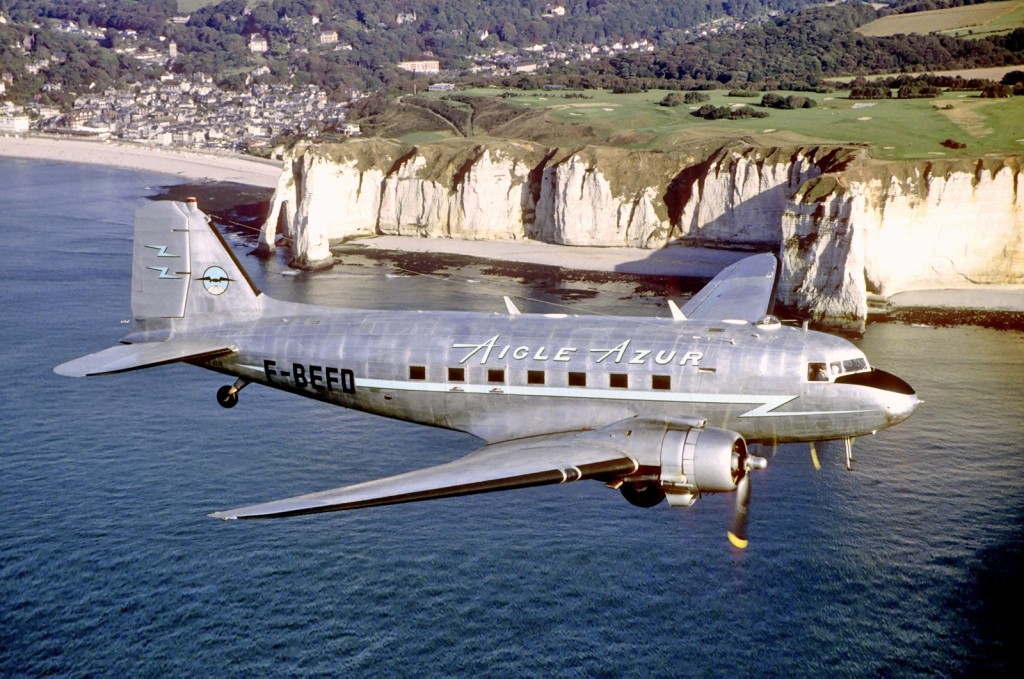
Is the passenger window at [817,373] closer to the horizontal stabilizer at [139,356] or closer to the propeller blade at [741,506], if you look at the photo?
the propeller blade at [741,506]

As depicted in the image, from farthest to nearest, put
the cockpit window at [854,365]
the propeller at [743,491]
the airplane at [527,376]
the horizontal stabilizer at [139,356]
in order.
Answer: the horizontal stabilizer at [139,356] → the cockpit window at [854,365] → the airplane at [527,376] → the propeller at [743,491]

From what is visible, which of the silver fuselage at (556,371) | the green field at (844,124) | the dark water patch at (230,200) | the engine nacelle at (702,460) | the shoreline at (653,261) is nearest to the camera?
the engine nacelle at (702,460)

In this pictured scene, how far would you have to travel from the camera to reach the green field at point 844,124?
340 feet

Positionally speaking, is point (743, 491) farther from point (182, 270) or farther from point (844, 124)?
point (844, 124)

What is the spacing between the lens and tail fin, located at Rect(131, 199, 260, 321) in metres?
44.1

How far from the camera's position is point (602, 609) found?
40.8 metres

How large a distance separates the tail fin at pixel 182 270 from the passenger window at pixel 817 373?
83.4ft

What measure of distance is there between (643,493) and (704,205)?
78747 millimetres

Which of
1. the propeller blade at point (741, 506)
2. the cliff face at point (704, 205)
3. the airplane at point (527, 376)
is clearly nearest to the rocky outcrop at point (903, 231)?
the cliff face at point (704, 205)

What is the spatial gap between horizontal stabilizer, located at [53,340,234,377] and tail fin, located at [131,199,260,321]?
6.23 feet

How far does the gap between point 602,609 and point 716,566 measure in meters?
6.82

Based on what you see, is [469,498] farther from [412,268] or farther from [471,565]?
[412,268]

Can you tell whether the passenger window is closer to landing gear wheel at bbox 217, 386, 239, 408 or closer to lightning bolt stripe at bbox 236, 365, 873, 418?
lightning bolt stripe at bbox 236, 365, 873, 418

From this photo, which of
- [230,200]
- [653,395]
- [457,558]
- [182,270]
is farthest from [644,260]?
[230,200]
